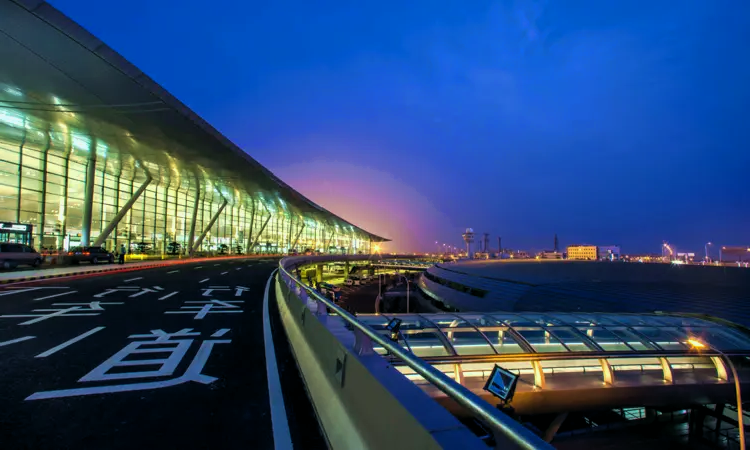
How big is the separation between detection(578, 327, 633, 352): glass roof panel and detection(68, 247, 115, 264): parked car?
36.8 meters

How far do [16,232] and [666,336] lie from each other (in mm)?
42538

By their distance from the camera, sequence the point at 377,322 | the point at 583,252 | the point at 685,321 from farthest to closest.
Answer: the point at 583,252
the point at 685,321
the point at 377,322

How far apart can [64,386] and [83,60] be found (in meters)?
16.5

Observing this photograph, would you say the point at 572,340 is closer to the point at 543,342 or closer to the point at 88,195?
the point at 543,342

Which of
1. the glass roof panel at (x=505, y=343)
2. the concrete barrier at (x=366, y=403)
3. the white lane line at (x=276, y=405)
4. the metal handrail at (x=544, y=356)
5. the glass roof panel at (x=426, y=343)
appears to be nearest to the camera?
the concrete barrier at (x=366, y=403)

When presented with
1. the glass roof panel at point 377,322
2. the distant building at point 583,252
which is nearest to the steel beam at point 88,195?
the glass roof panel at point 377,322

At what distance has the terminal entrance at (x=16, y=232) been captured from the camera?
29.0 meters

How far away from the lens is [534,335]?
37.1 feet

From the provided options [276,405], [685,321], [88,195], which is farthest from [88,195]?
[685,321]

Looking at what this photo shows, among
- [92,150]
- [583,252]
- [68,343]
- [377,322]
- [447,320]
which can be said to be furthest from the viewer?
[583,252]

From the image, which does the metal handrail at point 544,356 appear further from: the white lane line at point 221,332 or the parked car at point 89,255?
the parked car at point 89,255

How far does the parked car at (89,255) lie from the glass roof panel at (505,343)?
3459 centimetres

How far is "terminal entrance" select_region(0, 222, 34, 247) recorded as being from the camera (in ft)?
95.2

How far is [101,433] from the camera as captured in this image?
3615 millimetres
